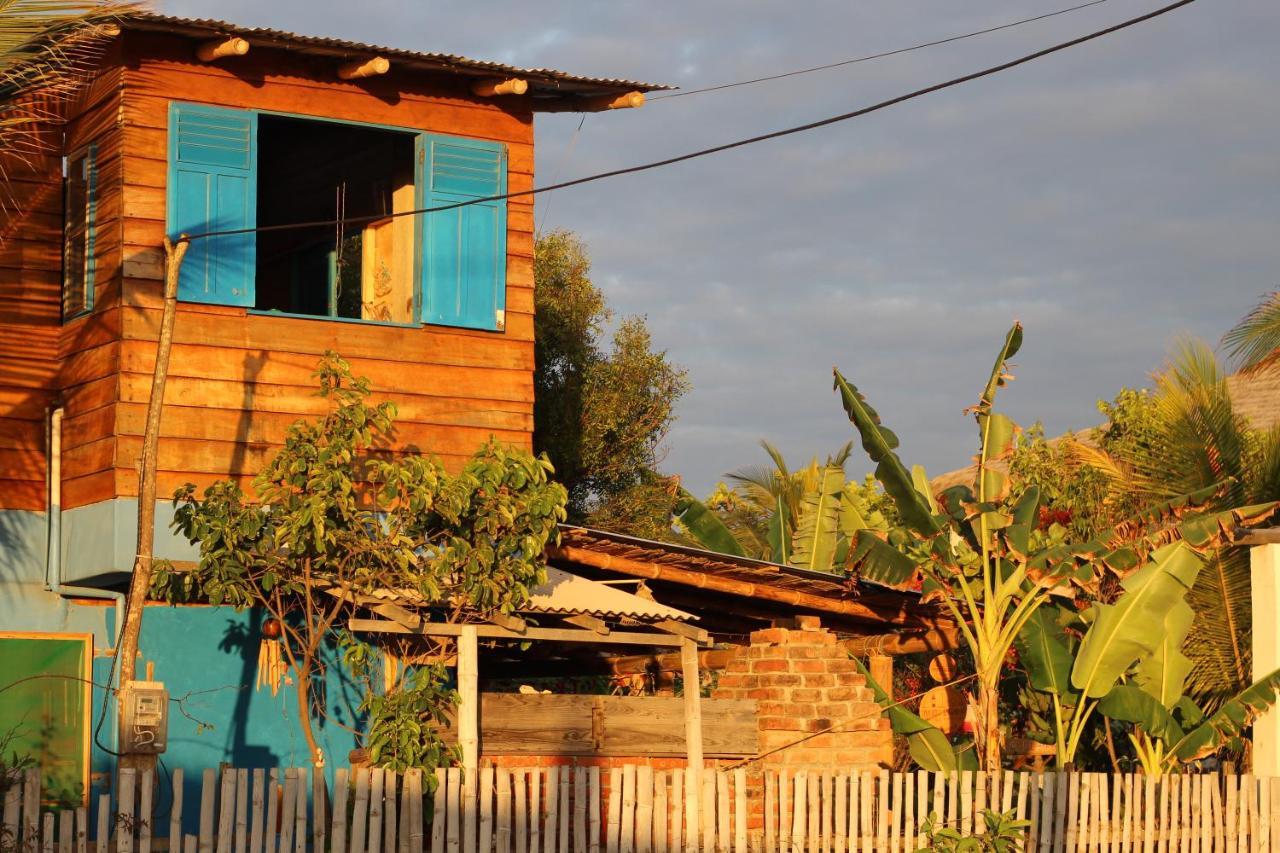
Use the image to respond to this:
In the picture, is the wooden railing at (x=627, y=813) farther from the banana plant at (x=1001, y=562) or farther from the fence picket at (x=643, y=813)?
the banana plant at (x=1001, y=562)

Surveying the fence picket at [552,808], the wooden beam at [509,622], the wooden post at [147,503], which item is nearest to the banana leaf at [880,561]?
the wooden beam at [509,622]

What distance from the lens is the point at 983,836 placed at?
11734mm

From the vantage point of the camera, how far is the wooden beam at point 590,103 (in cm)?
1434

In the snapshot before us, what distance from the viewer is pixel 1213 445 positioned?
16.8 meters

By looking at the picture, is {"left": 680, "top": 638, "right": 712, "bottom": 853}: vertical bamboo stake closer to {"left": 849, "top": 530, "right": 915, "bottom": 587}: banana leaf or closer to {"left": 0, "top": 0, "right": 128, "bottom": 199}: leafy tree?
{"left": 849, "top": 530, "right": 915, "bottom": 587}: banana leaf

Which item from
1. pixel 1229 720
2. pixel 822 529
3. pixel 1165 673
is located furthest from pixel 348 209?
pixel 1229 720

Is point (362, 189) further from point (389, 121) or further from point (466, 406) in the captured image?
point (466, 406)

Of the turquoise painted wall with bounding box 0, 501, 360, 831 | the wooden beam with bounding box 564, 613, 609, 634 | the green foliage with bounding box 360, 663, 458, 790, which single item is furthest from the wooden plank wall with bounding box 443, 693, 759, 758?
the turquoise painted wall with bounding box 0, 501, 360, 831

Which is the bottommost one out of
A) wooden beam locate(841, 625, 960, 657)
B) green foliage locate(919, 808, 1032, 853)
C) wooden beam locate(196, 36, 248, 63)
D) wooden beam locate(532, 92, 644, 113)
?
green foliage locate(919, 808, 1032, 853)

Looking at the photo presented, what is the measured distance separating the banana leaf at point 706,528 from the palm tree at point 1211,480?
15.1 feet

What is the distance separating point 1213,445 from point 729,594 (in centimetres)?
625

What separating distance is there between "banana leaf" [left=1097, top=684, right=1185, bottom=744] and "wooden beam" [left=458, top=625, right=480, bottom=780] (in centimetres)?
558

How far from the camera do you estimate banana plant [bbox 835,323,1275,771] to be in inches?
512

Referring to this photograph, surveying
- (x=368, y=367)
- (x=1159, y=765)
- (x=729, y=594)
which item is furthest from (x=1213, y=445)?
(x=368, y=367)
